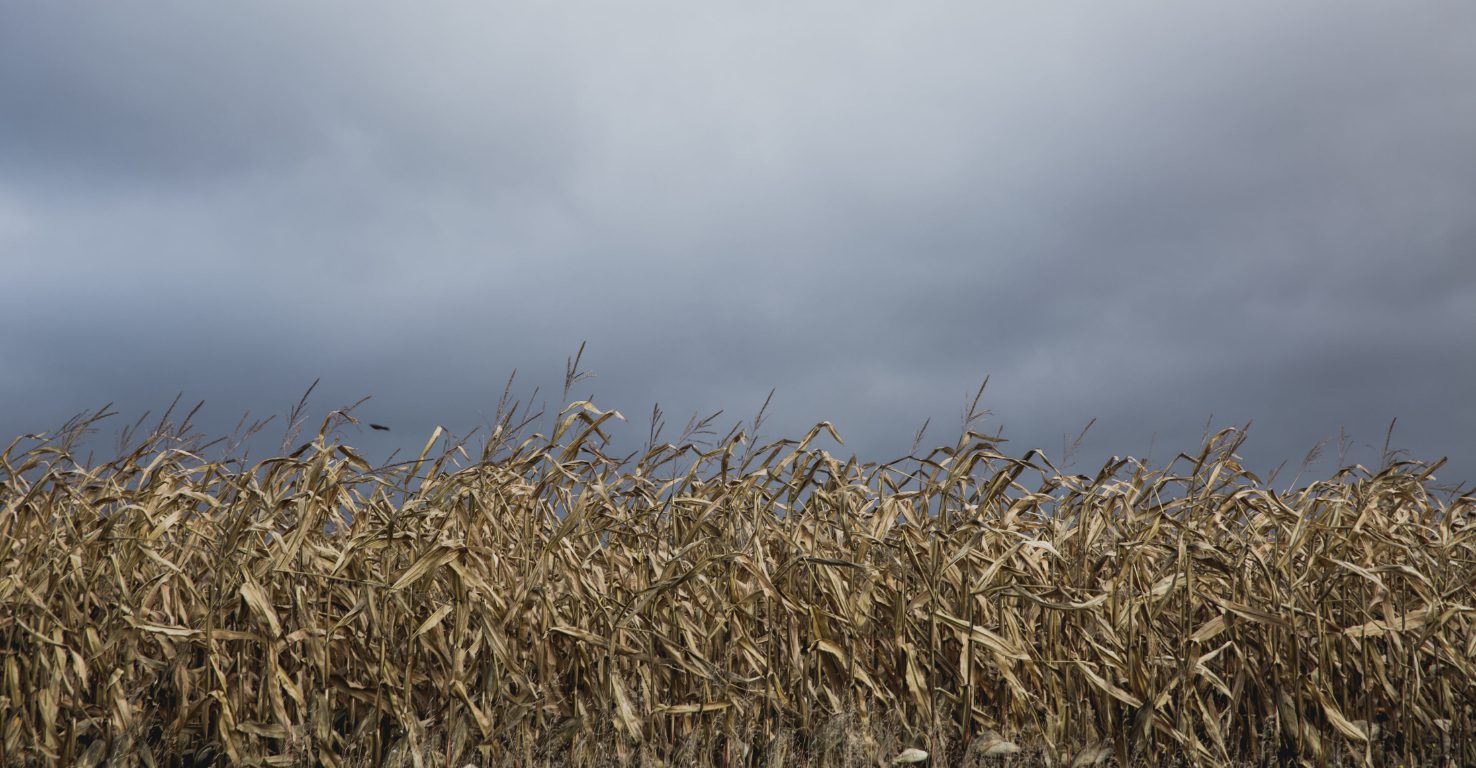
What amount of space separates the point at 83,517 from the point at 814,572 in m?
2.97

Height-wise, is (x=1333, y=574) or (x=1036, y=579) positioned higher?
(x=1333, y=574)

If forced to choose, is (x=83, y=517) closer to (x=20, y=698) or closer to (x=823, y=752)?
(x=20, y=698)

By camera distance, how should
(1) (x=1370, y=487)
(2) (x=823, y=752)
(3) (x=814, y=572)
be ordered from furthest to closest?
(1) (x=1370, y=487) < (3) (x=814, y=572) < (2) (x=823, y=752)

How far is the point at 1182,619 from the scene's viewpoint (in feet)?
13.3

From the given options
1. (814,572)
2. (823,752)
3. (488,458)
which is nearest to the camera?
(823,752)

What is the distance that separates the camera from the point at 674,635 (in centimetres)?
389

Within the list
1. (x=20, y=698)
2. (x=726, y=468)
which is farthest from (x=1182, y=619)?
(x=20, y=698)

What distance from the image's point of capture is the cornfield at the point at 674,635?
3.72m

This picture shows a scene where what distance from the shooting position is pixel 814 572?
13.1 ft

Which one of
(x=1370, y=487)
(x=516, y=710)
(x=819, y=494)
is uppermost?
(x=1370, y=487)

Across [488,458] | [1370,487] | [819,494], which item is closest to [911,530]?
[819,494]

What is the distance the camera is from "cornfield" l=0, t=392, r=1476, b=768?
3.72 m

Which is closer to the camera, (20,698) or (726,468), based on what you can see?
(20,698)

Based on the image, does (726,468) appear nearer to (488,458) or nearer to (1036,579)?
(488,458)
